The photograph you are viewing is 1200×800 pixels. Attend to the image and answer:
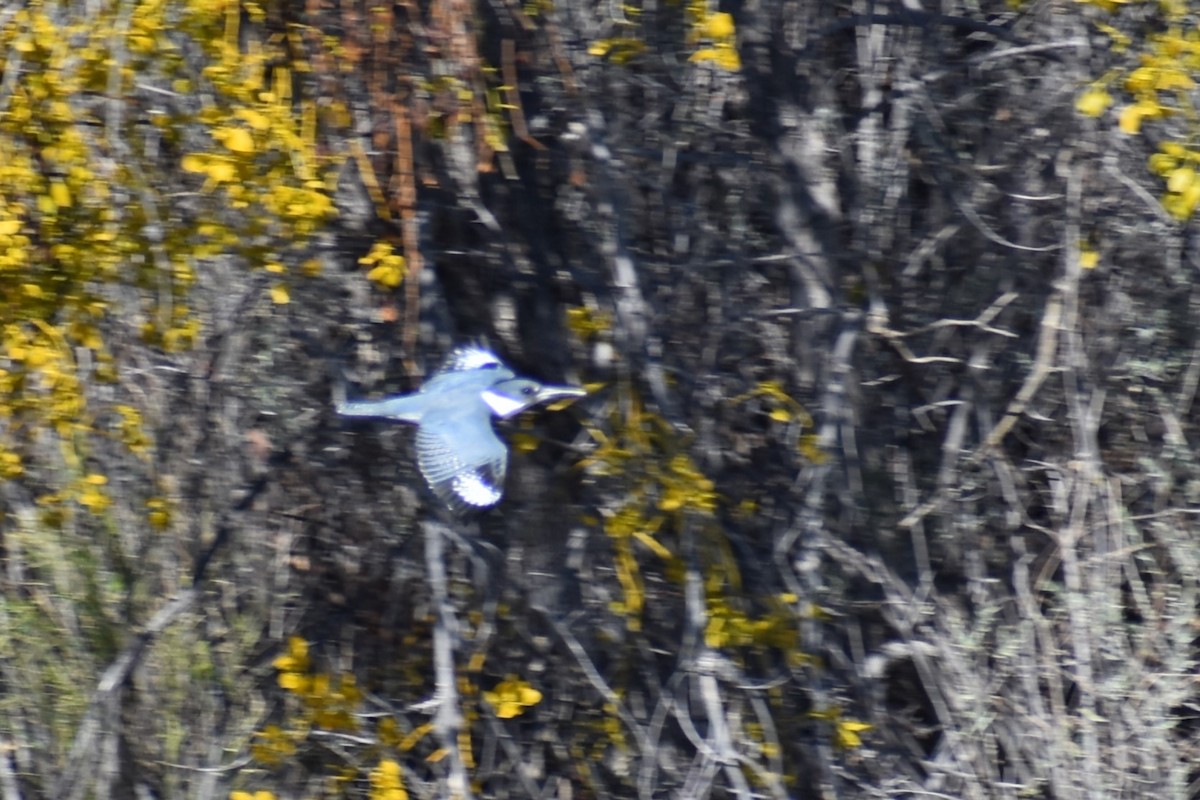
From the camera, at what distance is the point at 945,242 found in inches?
110

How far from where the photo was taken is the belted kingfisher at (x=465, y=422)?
2.35m

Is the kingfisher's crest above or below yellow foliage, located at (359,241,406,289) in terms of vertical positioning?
below

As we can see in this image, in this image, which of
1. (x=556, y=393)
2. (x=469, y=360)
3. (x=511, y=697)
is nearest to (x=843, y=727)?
(x=511, y=697)

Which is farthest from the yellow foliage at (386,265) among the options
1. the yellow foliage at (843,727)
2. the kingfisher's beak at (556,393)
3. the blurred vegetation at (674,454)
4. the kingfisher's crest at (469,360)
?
the yellow foliage at (843,727)

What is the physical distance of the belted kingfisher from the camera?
2.35 metres

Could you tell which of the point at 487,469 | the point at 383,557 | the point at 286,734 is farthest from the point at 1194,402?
the point at 286,734

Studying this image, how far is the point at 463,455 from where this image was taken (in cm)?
234

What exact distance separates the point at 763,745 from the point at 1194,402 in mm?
1076

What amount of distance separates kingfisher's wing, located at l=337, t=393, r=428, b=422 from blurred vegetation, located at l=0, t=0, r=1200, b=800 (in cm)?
16

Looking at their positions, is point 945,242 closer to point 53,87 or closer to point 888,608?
point 888,608

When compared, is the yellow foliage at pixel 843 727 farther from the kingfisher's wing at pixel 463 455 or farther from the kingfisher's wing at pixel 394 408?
the kingfisher's wing at pixel 394 408

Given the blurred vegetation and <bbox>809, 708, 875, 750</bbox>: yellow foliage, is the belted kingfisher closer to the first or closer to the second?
the blurred vegetation

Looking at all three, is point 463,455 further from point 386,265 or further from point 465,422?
point 386,265

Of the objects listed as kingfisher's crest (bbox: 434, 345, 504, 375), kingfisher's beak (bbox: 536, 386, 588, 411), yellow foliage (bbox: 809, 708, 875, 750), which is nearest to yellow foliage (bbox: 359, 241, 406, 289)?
kingfisher's crest (bbox: 434, 345, 504, 375)
